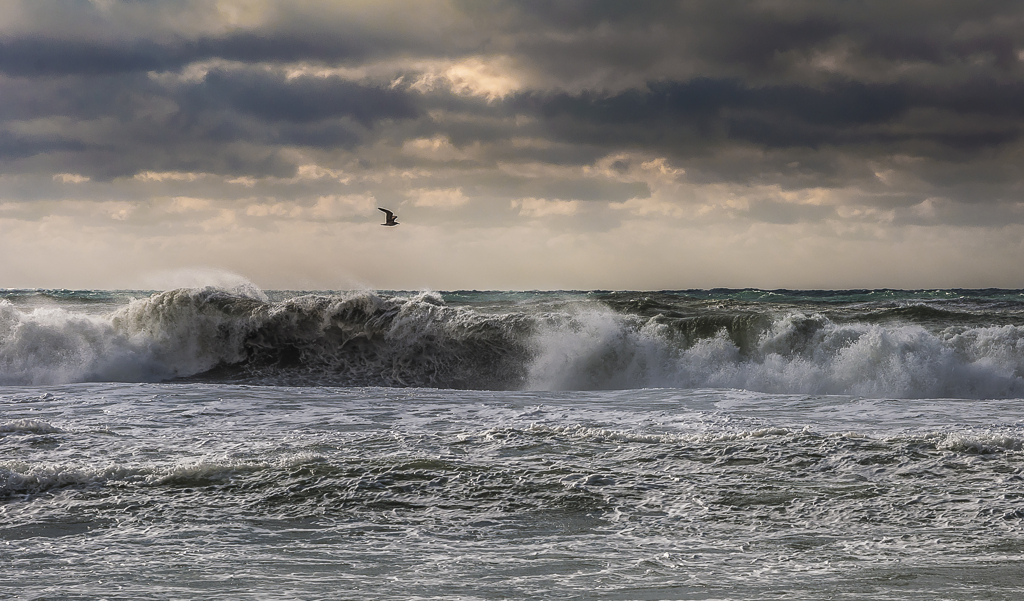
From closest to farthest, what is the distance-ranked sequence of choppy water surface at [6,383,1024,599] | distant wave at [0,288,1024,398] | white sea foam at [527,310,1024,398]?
choppy water surface at [6,383,1024,599], white sea foam at [527,310,1024,398], distant wave at [0,288,1024,398]

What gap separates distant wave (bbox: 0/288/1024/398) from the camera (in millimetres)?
14250

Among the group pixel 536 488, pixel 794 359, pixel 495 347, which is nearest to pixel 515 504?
pixel 536 488

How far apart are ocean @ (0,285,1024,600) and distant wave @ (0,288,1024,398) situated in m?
0.14

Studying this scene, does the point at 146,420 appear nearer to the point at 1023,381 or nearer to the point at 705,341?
the point at 705,341

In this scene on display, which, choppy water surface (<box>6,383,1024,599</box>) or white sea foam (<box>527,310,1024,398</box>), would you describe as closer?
choppy water surface (<box>6,383,1024,599</box>)

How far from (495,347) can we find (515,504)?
11.0 metres

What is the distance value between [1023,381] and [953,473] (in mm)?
8840

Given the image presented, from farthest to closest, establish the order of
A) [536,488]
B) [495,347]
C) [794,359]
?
[495,347], [794,359], [536,488]

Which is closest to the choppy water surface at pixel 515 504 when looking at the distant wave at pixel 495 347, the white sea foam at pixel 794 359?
the white sea foam at pixel 794 359

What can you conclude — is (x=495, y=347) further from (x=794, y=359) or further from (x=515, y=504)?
(x=515, y=504)

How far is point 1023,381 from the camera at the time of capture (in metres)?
13.9

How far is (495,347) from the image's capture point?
17.1 metres

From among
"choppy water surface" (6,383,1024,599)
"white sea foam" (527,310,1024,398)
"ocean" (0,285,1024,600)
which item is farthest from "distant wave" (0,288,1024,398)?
"choppy water surface" (6,383,1024,599)

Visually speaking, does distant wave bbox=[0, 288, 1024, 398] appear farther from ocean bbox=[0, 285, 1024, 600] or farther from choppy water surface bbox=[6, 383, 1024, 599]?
choppy water surface bbox=[6, 383, 1024, 599]
